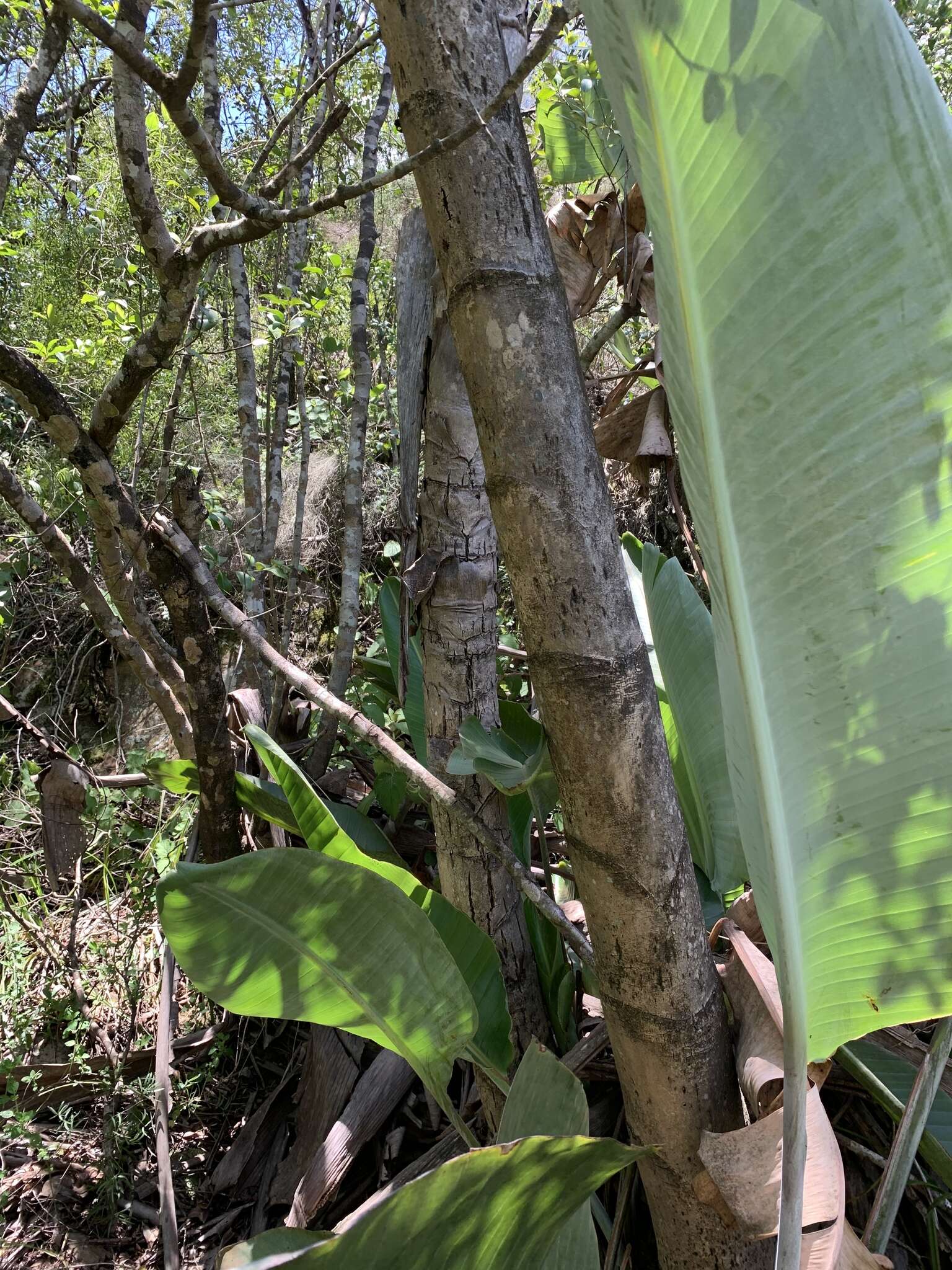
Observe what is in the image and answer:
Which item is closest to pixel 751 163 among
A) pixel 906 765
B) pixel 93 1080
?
pixel 906 765

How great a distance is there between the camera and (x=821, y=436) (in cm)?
46

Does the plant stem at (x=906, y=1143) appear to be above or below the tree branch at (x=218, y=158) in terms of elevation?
below

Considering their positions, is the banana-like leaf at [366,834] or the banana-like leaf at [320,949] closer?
the banana-like leaf at [320,949]

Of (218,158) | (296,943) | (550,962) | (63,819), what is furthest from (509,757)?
(63,819)

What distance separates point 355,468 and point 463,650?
87cm

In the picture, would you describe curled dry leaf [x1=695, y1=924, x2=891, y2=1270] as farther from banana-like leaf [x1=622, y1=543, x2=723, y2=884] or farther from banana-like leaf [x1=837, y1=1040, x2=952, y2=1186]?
banana-like leaf [x1=622, y1=543, x2=723, y2=884]

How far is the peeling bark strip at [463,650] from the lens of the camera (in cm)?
88

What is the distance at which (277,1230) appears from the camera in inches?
22.0

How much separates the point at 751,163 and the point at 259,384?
123 inches

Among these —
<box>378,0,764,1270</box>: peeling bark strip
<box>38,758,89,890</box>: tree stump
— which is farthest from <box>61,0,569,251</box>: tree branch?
<box>38,758,89,890</box>: tree stump

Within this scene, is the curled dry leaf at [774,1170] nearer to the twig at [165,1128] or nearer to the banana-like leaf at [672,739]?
the banana-like leaf at [672,739]

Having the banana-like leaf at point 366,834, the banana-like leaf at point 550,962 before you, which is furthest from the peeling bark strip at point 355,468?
the banana-like leaf at point 550,962

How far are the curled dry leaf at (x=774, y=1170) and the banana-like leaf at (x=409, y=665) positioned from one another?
0.67 m

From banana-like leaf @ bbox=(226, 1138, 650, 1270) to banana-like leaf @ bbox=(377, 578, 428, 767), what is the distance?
731 mm
